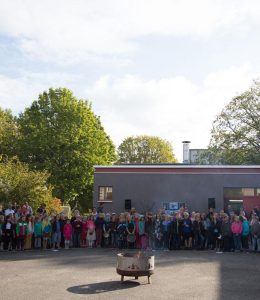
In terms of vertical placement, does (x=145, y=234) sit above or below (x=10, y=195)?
below

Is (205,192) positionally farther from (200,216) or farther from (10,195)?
(10,195)

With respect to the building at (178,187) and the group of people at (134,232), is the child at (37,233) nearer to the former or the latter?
the group of people at (134,232)

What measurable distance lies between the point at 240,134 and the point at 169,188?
54.1 feet

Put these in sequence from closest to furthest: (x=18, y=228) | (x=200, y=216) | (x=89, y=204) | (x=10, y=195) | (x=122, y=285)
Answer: (x=122, y=285), (x=18, y=228), (x=200, y=216), (x=10, y=195), (x=89, y=204)

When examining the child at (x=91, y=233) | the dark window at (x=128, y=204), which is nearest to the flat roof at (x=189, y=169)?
the dark window at (x=128, y=204)

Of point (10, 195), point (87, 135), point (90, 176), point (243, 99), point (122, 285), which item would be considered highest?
point (243, 99)

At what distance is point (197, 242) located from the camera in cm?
2142

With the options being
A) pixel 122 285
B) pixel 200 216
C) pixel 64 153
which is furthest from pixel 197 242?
pixel 64 153

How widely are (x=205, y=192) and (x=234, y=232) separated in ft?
26.7

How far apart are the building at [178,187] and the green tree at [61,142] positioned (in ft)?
39.6

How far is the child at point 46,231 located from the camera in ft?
69.8

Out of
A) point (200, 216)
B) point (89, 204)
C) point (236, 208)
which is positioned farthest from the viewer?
point (89, 204)

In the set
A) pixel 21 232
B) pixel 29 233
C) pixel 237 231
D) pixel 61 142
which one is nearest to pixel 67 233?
pixel 29 233

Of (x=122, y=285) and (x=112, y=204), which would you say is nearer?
(x=122, y=285)
